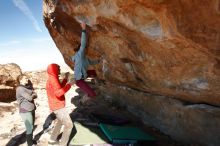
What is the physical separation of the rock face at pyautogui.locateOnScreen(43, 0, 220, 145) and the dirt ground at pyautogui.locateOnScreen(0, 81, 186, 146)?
389 mm

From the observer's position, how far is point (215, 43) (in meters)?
4.91

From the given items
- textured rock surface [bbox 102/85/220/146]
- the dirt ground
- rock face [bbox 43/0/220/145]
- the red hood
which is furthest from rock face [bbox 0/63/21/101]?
the red hood

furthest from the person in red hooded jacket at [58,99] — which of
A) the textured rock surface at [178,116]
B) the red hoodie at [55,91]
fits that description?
the textured rock surface at [178,116]

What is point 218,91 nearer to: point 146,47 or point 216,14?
point 146,47

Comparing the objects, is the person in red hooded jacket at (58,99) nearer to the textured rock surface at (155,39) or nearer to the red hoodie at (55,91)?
the red hoodie at (55,91)

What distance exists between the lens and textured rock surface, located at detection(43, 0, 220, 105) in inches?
192

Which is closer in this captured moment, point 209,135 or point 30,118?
point 209,135

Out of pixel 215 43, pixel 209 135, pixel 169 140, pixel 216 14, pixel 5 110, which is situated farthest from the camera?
pixel 5 110

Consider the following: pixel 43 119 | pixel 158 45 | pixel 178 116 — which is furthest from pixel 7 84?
pixel 158 45

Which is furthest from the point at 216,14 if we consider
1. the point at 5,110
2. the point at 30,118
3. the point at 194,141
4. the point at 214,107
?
the point at 5,110

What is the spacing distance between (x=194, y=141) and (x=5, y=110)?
31.1 feet

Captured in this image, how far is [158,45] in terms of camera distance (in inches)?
236

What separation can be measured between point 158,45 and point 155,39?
0.24m

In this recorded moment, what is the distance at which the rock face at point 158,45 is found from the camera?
16.1ft
